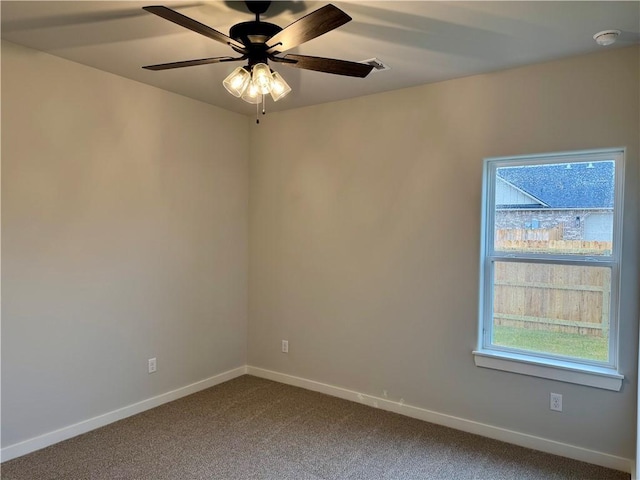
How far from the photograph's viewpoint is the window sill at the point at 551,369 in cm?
267

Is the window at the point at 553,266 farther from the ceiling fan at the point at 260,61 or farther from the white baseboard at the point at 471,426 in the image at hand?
the ceiling fan at the point at 260,61

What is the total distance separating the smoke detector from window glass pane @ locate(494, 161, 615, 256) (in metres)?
0.71

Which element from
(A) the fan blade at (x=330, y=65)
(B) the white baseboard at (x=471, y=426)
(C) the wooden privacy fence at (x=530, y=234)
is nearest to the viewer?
(A) the fan blade at (x=330, y=65)

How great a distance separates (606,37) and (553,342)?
74.2 inches

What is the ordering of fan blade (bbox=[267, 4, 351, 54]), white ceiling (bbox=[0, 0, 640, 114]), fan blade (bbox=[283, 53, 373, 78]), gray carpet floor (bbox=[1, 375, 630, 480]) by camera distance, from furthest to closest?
gray carpet floor (bbox=[1, 375, 630, 480]) → white ceiling (bbox=[0, 0, 640, 114]) → fan blade (bbox=[283, 53, 373, 78]) → fan blade (bbox=[267, 4, 351, 54])

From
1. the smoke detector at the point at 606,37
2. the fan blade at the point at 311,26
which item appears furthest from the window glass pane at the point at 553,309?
the fan blade at the point at 311,26

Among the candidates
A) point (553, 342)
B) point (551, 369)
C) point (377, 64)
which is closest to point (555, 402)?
point (551, 369)

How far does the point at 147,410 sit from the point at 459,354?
2.45 meters

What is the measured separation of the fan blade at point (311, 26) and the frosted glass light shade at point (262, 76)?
12 cm

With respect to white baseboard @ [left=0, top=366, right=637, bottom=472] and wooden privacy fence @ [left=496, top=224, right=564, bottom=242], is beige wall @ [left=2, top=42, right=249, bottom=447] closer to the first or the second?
white baseboard @ [left=0, top=366, right=637, bottom=472]

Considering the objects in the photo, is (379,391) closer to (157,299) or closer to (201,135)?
(157,299)

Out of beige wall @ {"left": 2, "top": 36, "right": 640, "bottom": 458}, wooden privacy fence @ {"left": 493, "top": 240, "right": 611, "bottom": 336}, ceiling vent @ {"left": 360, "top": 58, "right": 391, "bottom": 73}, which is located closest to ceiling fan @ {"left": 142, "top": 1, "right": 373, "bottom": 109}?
ceiling vent @ {"left": 360, "top": 58, "right": 391, "bottom": 73}

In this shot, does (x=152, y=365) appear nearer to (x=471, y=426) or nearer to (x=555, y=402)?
(x=471, y=426)

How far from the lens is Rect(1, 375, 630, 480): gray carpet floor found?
8.52ft
